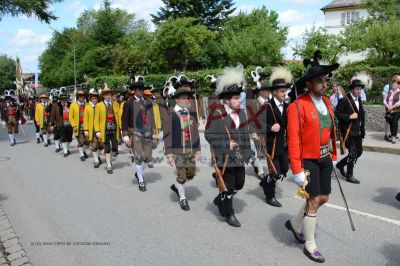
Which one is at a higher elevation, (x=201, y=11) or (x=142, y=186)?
(x=201, y=11)

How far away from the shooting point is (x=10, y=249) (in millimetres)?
4699

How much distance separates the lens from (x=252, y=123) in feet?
21.0

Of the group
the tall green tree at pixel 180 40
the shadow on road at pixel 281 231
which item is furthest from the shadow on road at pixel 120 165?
the tall green tree at pixel 180 40

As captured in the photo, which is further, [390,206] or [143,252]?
[390,206]

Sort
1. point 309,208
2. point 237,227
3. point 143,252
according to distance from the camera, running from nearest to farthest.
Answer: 1. point 309,208
2. point 143,252
3. point 237,227

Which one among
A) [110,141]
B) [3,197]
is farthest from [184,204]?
[110,141]

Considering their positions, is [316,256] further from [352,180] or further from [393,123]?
[393,123]

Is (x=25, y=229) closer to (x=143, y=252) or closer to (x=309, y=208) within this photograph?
(x=143, y=252)

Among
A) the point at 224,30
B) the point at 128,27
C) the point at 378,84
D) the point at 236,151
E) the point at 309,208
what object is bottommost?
the point at 309,208

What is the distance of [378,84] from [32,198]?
1264 centimetres

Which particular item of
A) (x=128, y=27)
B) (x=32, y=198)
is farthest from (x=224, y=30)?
(x=32, y=198)

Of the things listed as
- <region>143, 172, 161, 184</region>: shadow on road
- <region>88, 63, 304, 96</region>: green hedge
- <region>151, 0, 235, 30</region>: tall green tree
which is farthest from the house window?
<region>143, 172, 161, 184</region>: shadow on road

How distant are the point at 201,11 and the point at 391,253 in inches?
A: 1790

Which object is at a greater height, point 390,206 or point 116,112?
point 116,112
